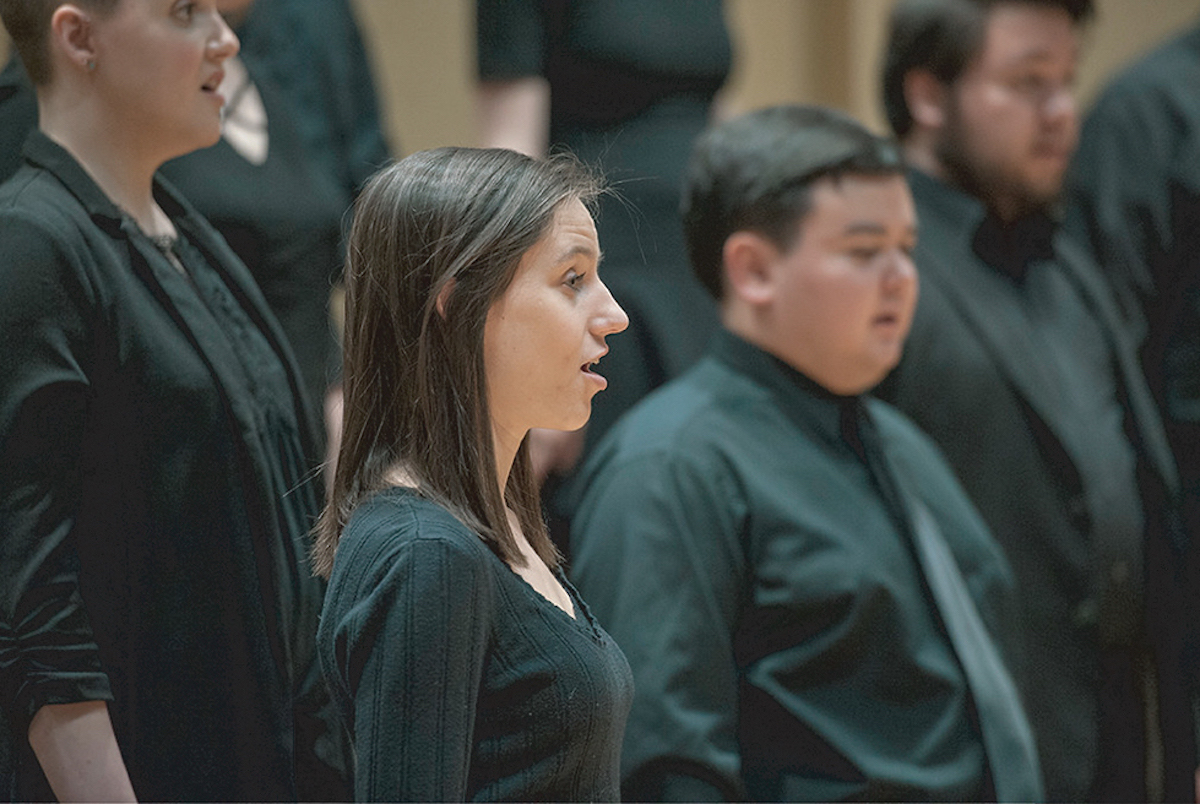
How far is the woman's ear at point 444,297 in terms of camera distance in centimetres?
131

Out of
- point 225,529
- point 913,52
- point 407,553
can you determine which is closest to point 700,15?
point 913,52

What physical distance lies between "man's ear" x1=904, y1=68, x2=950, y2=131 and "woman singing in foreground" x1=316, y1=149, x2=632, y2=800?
170cm

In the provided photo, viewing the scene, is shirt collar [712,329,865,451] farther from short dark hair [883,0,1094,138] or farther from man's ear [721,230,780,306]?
short dark hair [883,0,1094,138]

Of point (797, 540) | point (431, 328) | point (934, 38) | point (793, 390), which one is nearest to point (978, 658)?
point (797, 540)

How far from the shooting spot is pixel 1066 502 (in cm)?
264

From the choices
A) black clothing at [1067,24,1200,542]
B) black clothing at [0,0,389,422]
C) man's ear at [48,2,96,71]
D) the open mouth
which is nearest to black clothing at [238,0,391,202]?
black clothing at [0,0,389,422]

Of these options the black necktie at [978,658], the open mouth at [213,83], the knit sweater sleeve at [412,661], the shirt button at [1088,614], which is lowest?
the shirt button at [1088,614]

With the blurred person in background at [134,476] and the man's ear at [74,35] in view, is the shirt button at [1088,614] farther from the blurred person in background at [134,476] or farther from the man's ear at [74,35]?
the man's ear at [74,35]

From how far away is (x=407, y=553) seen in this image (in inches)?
A: 48.0

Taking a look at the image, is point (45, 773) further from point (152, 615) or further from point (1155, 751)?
point (1155, 751)

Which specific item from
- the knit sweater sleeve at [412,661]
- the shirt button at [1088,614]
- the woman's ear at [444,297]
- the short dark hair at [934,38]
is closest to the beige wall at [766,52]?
the short dark hair at [934,38]

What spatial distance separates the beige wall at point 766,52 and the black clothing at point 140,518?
193cm

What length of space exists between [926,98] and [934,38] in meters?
0.10

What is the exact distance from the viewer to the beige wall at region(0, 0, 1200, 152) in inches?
149
